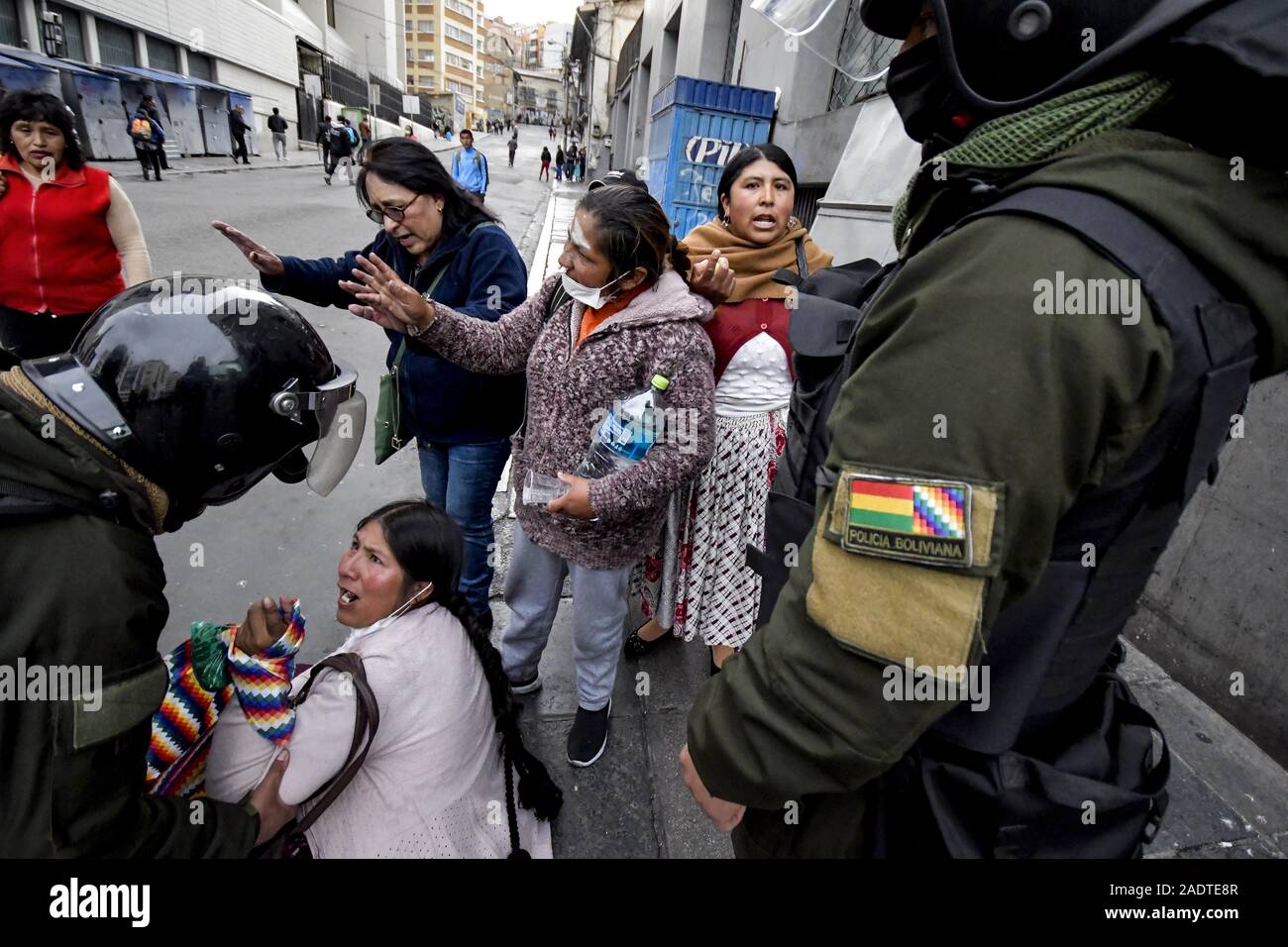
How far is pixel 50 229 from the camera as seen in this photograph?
3248mm

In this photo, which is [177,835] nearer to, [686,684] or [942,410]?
[942,410]

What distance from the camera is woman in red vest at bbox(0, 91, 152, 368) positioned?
3203 millimetres

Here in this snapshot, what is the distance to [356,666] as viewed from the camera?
162cm

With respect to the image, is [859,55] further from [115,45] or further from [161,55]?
[161,55]

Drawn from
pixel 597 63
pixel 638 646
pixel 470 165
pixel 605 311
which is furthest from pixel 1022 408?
pixel 597 63

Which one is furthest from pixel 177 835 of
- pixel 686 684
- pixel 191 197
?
pixel 191 197

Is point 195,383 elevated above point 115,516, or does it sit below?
above

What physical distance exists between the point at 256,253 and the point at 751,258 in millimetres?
1806

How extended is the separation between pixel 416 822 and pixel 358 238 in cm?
1143

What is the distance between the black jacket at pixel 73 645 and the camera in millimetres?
1062

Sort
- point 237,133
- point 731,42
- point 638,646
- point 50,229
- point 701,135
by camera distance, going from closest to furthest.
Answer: point 638,646 < point 50,229 < point 701,135 < point 731,42 < point 237,133

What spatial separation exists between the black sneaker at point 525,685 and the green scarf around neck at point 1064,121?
2291 millimetres

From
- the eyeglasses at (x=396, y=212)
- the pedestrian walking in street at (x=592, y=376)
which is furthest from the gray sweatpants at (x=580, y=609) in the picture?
the eyeglasses at (x=396, y=212)
